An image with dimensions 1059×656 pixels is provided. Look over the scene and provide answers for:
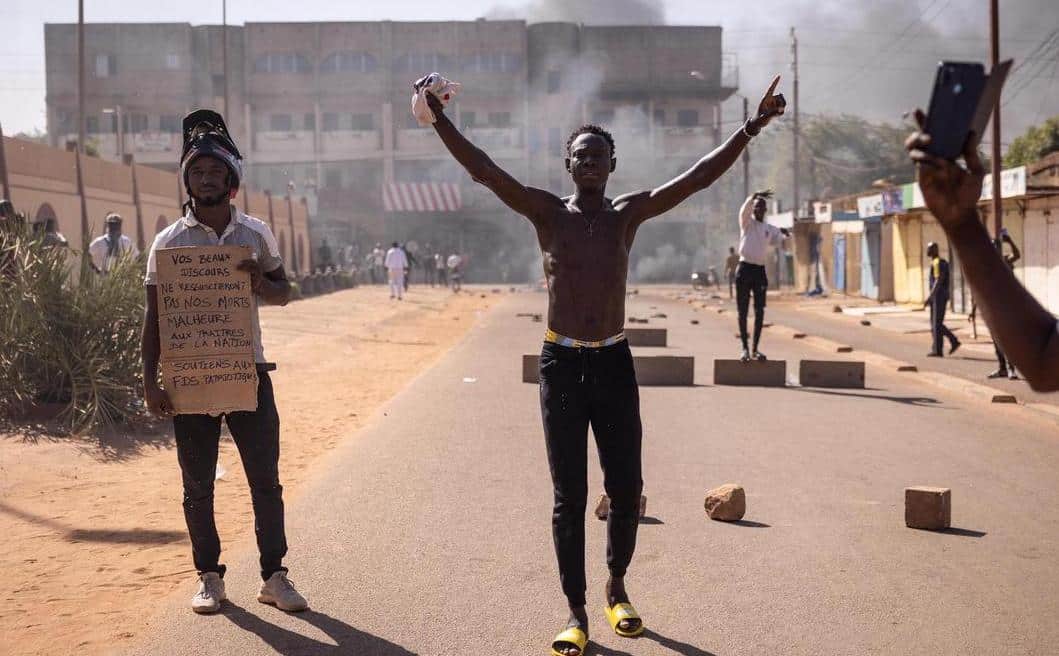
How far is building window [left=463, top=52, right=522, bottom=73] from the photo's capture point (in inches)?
2965

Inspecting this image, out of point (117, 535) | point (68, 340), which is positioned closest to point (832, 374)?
point (68, 340)

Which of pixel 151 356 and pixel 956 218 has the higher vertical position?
pixel 956 218

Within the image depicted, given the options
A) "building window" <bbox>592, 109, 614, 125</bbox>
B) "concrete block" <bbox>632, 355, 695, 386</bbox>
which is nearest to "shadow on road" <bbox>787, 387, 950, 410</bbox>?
"concrete block" <bbox>632, 355, 695, 386</bbox>

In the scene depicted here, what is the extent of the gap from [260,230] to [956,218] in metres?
3.40

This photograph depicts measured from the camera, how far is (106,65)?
3004 inches

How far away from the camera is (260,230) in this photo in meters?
5.37

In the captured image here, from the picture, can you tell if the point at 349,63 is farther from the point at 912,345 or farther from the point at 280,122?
the point at 912,345

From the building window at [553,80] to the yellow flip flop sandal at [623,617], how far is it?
7228 cm

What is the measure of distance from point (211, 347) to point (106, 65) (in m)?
76.5

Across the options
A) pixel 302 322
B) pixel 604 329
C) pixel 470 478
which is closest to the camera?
pixel 604 329

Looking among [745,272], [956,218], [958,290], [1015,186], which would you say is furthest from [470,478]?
[958,290]

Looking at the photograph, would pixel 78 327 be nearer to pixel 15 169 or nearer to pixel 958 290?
pixel 15 169

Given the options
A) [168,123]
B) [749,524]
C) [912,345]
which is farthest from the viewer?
[168,123]

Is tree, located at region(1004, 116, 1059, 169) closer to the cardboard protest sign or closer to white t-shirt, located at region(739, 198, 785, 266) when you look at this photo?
white t-shirt, located at region(739, 198, 785, 266)
